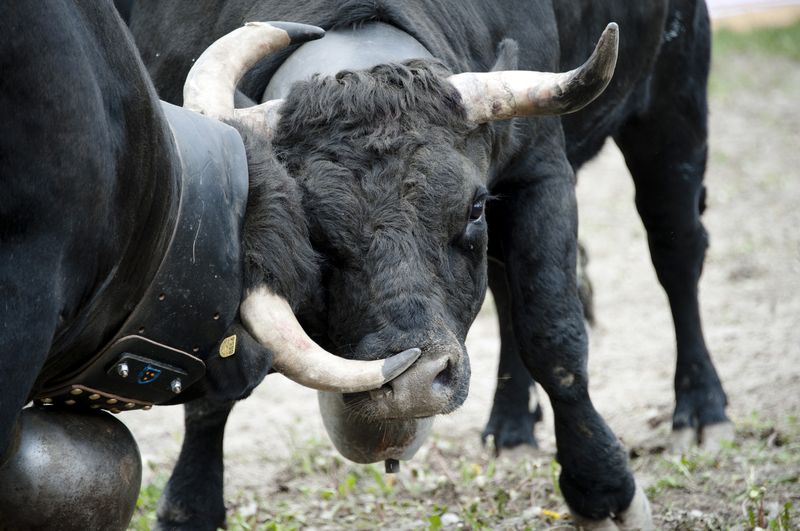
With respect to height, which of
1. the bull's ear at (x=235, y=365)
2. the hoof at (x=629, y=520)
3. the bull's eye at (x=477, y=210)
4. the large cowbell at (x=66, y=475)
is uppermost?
the bull's eye at (x=477, y=210)

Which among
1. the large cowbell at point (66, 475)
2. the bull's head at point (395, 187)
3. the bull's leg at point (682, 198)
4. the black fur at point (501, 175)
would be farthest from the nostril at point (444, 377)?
the bull's leg at point (682, 198)

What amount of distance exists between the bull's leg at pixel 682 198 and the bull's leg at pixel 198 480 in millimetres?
2327

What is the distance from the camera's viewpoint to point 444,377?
320 cm

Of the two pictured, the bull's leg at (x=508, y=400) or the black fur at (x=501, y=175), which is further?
the bull's leg at (x=508, y=400)

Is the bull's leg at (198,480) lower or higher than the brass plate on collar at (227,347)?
lower

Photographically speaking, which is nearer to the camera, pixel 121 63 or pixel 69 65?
pixel 69 65

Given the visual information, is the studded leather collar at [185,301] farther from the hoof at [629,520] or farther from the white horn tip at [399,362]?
the hoof at [629,520]

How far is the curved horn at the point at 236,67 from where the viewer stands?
3.35m

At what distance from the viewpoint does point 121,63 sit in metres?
2.54

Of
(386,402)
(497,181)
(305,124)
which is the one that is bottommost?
(386,402)

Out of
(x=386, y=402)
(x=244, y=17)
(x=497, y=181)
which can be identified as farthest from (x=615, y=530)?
(x=244, y=17)

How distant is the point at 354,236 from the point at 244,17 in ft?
4.01

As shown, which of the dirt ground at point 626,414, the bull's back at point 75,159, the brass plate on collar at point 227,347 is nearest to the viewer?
the bull's back at point 75,159

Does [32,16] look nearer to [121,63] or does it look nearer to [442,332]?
[121,63]
